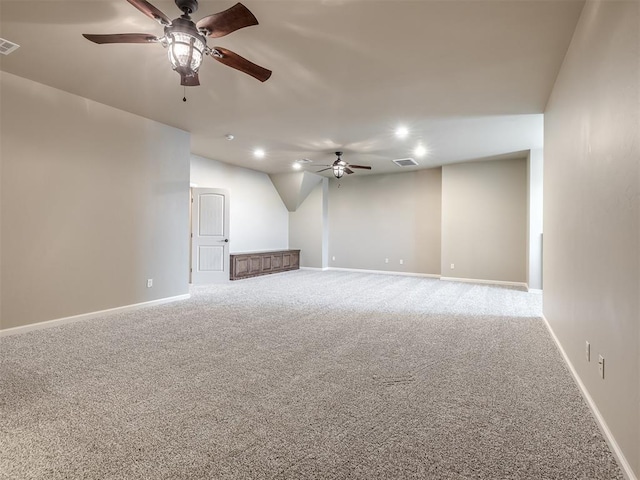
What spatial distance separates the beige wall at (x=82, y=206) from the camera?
3.63m

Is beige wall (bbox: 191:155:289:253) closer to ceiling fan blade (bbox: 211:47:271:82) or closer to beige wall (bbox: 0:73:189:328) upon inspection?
beige wall (bbox: 0:73:189:328)

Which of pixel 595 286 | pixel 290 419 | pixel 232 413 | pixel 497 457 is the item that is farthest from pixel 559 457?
pixel 232 413

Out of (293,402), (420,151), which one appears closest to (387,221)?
(420,151)

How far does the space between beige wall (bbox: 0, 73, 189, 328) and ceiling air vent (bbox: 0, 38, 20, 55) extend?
568 millimetres

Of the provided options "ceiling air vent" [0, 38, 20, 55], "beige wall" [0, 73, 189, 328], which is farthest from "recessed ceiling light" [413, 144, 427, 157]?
"ceiling air vent" [0, 38, 20, 55]

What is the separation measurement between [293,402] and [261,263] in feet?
21.3

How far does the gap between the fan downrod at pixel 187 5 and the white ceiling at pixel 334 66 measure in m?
0.06

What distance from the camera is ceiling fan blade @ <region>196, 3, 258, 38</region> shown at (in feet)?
6.68

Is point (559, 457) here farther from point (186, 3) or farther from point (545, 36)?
point (186, 3)

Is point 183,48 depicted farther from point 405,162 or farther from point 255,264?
point 255,264

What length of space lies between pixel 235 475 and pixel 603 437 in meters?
1.98

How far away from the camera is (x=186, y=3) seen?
2.37 m

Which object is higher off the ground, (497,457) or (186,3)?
(186,3)

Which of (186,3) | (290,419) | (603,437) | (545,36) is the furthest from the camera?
(545,36)
